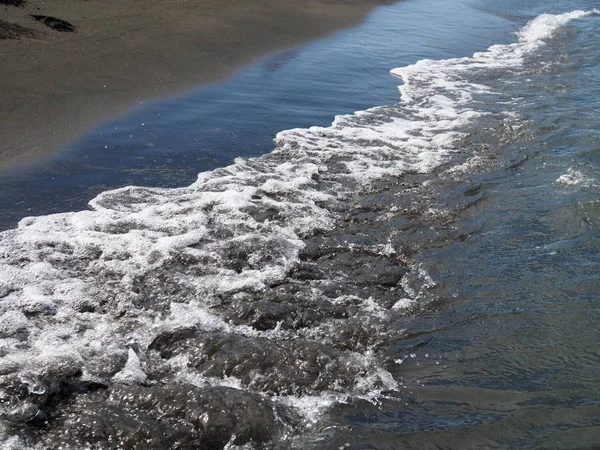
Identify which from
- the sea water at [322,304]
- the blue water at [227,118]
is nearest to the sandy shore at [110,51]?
the blue water at [227,118]

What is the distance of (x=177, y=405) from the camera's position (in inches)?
157

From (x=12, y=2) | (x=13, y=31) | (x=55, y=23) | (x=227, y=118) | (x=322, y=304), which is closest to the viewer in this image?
(x=322, y=304)

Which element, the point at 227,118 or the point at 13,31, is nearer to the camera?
the point at 227,118

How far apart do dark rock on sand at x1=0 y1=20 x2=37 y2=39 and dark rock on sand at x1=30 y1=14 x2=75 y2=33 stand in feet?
1.41

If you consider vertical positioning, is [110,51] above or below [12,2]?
below

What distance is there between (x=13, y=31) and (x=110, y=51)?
157 centimetres

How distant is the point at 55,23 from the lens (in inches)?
433

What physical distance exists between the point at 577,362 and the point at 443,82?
26.1 ft

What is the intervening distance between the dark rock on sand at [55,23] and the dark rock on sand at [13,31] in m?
0.43

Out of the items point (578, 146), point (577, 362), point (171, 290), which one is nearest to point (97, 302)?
point (171, 290)

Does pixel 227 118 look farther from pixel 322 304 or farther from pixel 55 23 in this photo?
pixel 322 304

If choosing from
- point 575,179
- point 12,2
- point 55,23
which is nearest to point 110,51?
point 55,23

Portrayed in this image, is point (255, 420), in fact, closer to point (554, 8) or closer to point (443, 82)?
point (443, 82)

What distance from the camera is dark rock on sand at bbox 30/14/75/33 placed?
431 inches
